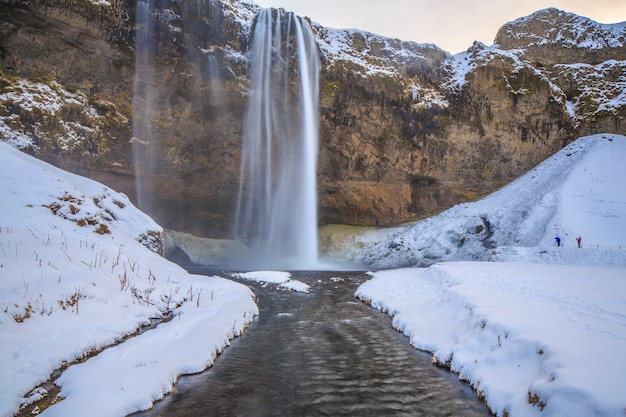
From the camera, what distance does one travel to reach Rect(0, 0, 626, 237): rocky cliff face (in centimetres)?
2428

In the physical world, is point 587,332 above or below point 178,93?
below

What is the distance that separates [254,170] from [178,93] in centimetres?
948

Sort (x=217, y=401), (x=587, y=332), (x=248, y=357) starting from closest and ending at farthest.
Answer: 1. (x=217, y=401)
2. (x=587, y=332)
3. (x=248, y=357)

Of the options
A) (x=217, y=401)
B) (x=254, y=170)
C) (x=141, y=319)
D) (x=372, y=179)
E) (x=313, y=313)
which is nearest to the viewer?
(x=217, y=401)

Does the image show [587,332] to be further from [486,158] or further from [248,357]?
[486,158]

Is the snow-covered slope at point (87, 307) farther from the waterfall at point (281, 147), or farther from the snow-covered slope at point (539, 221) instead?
the snow-covered slope at point (539, 221)

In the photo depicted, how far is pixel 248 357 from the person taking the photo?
783 cm

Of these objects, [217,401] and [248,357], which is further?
[248,357]

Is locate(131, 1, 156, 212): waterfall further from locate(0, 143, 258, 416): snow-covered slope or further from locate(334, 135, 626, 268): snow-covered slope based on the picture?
locate(334, 135, 626, 268): snow-covered slope

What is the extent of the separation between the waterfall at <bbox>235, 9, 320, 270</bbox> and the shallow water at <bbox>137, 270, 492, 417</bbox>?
2403cm

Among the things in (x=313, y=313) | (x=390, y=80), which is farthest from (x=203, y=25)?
(x=313, y=313)

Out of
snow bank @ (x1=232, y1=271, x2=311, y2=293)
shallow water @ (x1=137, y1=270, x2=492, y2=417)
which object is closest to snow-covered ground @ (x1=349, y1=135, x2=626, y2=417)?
shallow water @ (x1=137, y1=270, x2=492, y2=417)

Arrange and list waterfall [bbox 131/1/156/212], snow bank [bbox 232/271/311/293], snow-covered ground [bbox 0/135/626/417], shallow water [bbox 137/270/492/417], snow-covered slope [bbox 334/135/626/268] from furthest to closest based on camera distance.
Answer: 1. waterfall [bbox 131/1/156/212]
2. snow-covered slope [bbox 334/135/626/268]
3. snow bank [bbox 232/271/311/293]
4. shallow water [bbox 137/270/492/417]
5. snow-covered ground [bbox 0/135/626/417]

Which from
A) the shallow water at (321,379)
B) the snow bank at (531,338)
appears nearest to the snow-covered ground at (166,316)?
the snow bank at (531,338)
